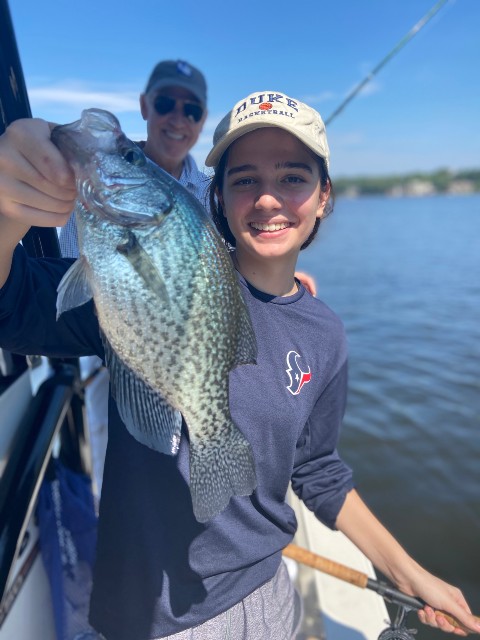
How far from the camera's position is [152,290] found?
125cm

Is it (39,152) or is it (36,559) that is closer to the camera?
(39,152)

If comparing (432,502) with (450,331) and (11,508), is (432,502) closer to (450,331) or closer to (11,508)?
(11,508)

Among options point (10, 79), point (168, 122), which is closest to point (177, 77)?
point (168, 122)

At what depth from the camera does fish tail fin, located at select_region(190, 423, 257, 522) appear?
139 cm

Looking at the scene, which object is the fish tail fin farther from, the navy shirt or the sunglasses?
the sunglasses

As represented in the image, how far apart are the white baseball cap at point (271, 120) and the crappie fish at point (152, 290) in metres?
0.49

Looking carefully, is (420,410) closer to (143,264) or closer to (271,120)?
(271,120)

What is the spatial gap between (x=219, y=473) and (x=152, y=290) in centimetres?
60

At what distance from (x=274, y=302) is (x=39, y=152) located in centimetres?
98

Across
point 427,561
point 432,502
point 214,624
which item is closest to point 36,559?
point 214,624

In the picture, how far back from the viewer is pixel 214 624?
1.66 metres

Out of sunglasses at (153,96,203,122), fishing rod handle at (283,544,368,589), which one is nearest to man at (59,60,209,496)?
sunglasses at (153,96,203,122)

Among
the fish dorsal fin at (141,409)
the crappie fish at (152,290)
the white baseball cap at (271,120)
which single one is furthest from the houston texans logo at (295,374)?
the white baseball cap at (271,120)

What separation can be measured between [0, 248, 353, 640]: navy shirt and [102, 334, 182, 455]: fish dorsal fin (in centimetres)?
24
